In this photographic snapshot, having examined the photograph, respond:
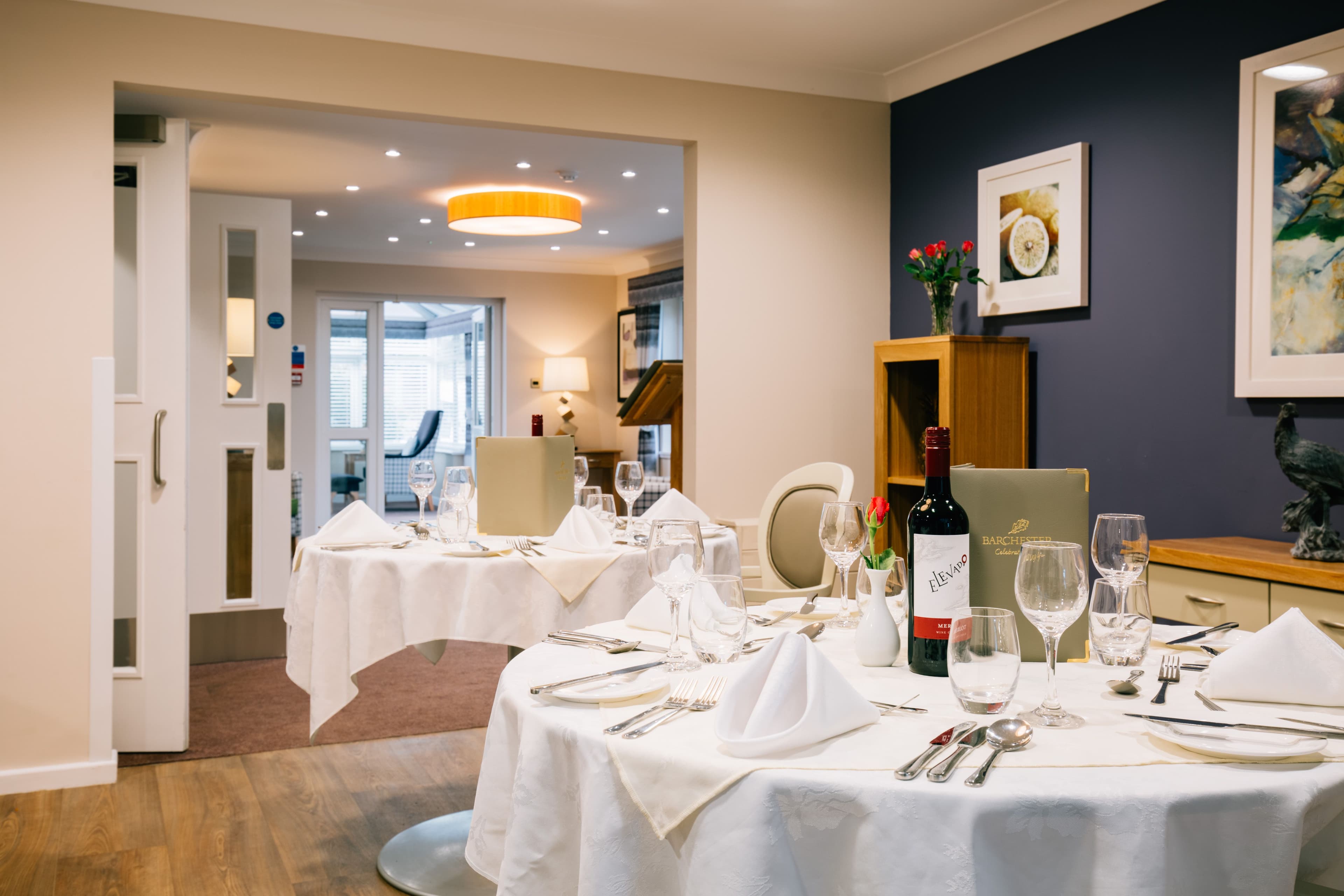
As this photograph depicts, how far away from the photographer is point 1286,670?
1286mm

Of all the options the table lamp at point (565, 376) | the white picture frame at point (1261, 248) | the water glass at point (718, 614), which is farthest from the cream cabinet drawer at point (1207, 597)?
the table lamp at point (565, 376)

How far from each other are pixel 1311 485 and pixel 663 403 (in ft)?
8.72

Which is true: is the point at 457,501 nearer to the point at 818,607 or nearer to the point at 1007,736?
the point at 818,607

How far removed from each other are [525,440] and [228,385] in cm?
292

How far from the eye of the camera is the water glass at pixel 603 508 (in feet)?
9.00

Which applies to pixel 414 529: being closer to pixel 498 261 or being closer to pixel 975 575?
pixel 975 575

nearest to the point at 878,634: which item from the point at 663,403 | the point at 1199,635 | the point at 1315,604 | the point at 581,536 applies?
the point at 1199,635

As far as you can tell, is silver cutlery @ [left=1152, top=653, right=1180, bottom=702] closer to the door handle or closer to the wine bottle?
the wine bottle

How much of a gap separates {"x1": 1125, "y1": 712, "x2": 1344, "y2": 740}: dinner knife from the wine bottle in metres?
0.27

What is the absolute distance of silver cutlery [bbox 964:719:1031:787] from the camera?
108 cm

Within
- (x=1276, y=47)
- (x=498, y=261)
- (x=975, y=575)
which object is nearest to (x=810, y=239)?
(x=1276, y=47)

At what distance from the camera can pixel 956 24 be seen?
402 cm

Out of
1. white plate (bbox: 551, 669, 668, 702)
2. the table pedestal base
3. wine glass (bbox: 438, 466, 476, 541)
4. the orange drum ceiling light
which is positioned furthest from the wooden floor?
the orange drum ceiling light

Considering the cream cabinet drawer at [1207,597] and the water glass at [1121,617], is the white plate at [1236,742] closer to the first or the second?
the water glass at [1121,617]
